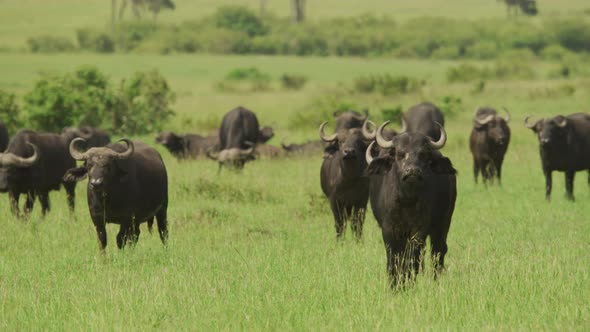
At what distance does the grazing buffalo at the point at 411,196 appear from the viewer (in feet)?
24.0

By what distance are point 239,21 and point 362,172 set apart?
74533mm

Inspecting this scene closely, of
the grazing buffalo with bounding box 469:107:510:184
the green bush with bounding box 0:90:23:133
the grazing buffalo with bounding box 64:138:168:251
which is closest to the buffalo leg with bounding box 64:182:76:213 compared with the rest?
the grazing buffalo with bounding box 64:138:168:251

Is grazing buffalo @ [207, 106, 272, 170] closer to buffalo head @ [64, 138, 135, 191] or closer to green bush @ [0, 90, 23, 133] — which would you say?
green bush @ [0, 90, 23, 133]

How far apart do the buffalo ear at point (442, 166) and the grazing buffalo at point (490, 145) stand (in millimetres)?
9315

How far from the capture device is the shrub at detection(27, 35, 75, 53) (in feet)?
225

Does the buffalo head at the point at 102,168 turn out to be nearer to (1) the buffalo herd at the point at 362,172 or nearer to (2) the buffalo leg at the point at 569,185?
(1) the buffalo herd at the point at 362,172

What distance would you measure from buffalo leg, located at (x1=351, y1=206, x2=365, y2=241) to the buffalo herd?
1 cm

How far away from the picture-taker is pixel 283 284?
8.00 meters

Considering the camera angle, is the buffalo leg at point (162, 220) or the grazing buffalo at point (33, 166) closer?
the buffalo leg at point (162, 220)

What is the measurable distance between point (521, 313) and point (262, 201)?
780 centimetres

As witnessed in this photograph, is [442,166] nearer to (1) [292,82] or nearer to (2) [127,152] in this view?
(2) [127,152]

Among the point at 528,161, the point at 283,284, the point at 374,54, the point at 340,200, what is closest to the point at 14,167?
the point at 340,200

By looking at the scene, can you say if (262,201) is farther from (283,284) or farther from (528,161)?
(528,161)

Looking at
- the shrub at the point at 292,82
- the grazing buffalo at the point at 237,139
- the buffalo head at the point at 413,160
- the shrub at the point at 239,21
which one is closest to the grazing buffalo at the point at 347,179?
the buffalo head at the point at 413,160
